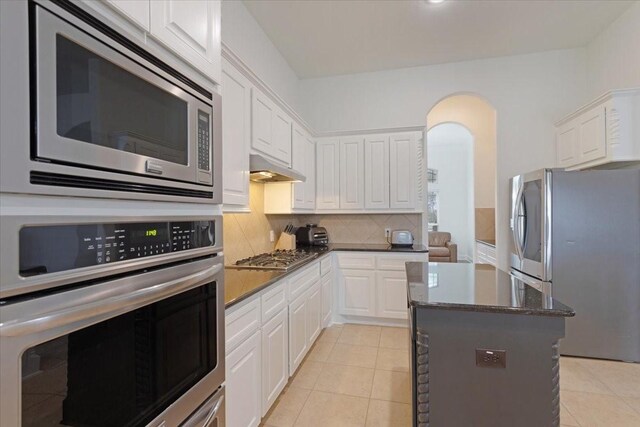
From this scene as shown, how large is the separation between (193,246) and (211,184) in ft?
0.78

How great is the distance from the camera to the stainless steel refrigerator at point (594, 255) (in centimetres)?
271

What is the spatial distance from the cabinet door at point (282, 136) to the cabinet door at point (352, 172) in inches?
44.3

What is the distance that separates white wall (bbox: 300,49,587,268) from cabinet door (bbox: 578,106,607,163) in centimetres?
57

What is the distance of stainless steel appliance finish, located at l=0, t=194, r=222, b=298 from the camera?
21.1 inches

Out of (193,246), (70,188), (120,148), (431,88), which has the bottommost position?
(193,246)

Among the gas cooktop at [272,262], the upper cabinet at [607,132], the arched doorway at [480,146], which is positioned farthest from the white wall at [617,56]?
the gas cooktop at [272,262]

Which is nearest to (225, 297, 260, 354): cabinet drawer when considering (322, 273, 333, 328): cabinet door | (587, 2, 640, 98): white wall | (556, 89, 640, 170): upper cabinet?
(322, 273, 333, 328): cabinet door

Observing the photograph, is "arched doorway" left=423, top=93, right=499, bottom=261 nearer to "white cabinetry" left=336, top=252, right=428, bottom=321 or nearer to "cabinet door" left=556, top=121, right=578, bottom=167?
"cabinet door" left=556, top=121, right=578, bottom=167

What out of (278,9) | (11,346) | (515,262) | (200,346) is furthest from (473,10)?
(11,346)

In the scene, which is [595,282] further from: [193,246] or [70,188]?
[70,188]

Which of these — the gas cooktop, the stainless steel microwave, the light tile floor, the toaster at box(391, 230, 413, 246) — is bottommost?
the light tile floor

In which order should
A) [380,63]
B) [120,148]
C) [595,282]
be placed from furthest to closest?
A: [380,63] → [595,282] → [120,148]

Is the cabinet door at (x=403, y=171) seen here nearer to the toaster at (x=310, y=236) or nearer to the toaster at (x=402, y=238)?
the toaster at (x=402, y=238)

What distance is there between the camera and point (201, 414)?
1058 mm
